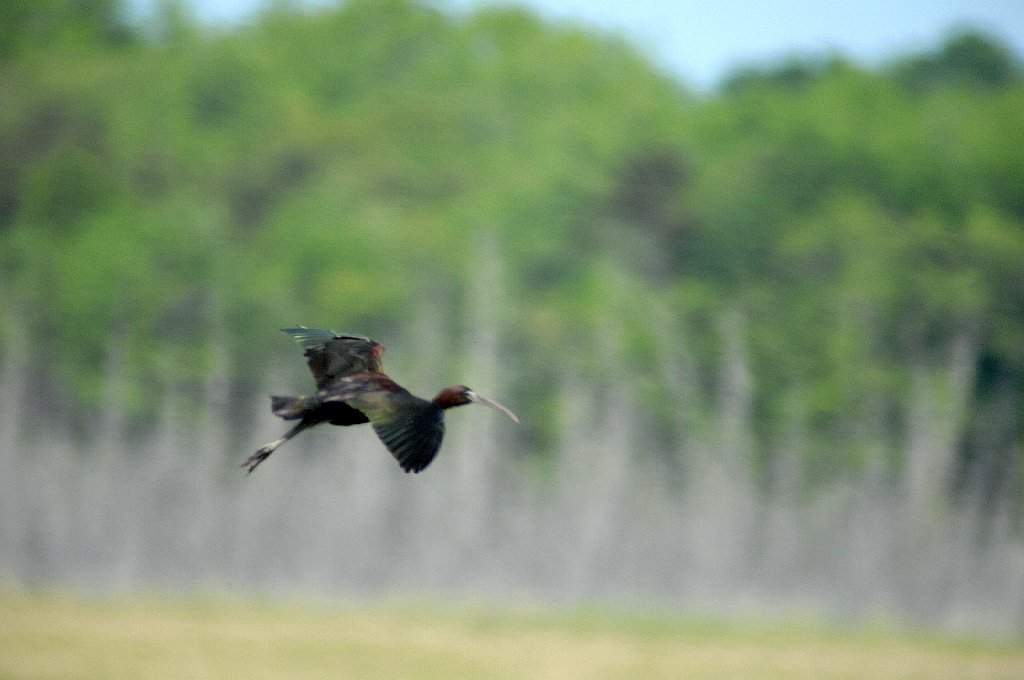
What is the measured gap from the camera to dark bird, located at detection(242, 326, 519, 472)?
8492 mm

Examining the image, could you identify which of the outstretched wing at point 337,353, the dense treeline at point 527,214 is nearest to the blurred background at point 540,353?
the dense treeline at point 527,214

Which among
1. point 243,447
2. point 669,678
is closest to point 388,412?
point 669,678

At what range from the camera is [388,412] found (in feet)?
28.2

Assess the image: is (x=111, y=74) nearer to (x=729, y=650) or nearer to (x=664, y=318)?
(x=664, y=318)

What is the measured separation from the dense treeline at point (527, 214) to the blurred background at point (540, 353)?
10 centimetres

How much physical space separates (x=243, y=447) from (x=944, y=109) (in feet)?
78.8

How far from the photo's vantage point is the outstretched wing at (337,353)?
9352 mm

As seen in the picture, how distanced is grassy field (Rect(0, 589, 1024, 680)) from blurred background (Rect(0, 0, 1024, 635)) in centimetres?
162

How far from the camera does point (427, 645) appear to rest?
2128cm

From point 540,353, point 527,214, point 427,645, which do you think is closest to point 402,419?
point 427,645

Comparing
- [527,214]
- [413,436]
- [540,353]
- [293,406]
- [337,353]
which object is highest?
[527,214]

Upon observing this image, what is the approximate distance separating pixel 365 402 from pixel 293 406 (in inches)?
19.4

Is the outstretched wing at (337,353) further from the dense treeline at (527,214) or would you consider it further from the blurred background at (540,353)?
the dense treeline at (527,214)

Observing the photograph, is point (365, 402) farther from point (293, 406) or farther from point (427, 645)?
point (427, 645)
